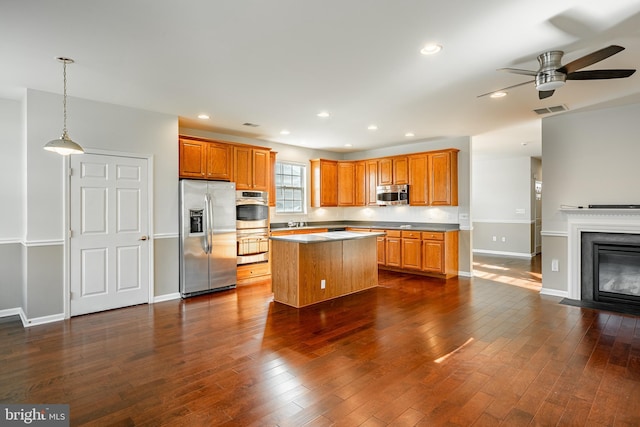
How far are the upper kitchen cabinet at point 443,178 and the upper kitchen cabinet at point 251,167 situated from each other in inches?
126

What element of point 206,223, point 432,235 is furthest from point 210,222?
point 432,235

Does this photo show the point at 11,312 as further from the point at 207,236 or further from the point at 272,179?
the point at 272,179

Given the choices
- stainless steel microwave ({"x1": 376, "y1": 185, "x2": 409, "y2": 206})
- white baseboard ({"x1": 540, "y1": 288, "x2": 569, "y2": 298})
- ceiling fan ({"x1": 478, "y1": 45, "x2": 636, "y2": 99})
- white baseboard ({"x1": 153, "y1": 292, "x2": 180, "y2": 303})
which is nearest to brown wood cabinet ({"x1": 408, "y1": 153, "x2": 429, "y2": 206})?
stainless steel microwave ({"x1": 376, "y1": 185, "x2": 409, "y2": 206})

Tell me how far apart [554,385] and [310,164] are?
244 inches

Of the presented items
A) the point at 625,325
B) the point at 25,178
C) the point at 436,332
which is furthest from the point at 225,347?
the point at 625,325

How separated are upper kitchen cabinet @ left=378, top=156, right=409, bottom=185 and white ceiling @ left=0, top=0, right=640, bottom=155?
2179 mm

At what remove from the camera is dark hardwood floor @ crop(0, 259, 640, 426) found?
222cm

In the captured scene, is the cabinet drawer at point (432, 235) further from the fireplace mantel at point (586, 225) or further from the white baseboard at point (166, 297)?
the white baseboard at point (166, 297)

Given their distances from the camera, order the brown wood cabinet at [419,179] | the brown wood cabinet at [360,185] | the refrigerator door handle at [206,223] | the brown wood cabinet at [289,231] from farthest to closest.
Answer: the brown wood cabinet at [360,185] → the brown wood cabinet at [419,179] → the brown wood cabinet at [289,231] → the refrigerator door handle at [206,223]

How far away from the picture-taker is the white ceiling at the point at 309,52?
93.4 inches

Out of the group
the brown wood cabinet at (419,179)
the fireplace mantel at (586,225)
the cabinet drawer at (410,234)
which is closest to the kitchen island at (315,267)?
the cabinet drawer at (410,234)

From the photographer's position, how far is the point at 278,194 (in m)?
7.39

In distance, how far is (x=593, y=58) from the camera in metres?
2.52

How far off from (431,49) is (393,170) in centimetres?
448
